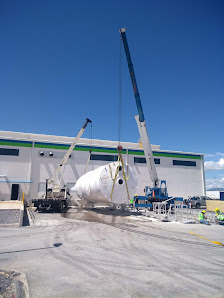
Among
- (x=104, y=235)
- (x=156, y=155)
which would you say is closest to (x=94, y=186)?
(x=104, y=235)

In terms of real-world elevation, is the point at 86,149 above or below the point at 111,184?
above

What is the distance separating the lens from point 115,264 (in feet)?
19.6

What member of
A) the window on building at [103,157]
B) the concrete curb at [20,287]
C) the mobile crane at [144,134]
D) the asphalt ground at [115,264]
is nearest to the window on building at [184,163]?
the window on building at [103,157]

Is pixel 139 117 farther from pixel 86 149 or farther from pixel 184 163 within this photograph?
pixel 184 163

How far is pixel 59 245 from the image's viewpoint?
313 inches

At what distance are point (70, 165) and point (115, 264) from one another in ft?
75.3

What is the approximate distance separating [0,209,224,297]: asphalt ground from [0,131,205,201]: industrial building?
59.4ft

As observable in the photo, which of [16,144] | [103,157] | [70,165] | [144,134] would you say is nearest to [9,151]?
[16,144]

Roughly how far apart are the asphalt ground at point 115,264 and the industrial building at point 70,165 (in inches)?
713

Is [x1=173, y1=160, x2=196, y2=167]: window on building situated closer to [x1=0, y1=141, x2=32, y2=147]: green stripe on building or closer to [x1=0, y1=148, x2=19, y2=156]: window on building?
[x1=0, y1=141, x2=32, y2=147]: green stripe on building

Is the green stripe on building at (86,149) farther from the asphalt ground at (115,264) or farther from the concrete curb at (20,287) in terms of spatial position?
the concrete curb at (20,287)

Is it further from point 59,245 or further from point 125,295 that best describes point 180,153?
point 125,295

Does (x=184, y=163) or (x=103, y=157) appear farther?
(x=184, y=163)

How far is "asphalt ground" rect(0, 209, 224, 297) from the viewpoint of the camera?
4523mm
